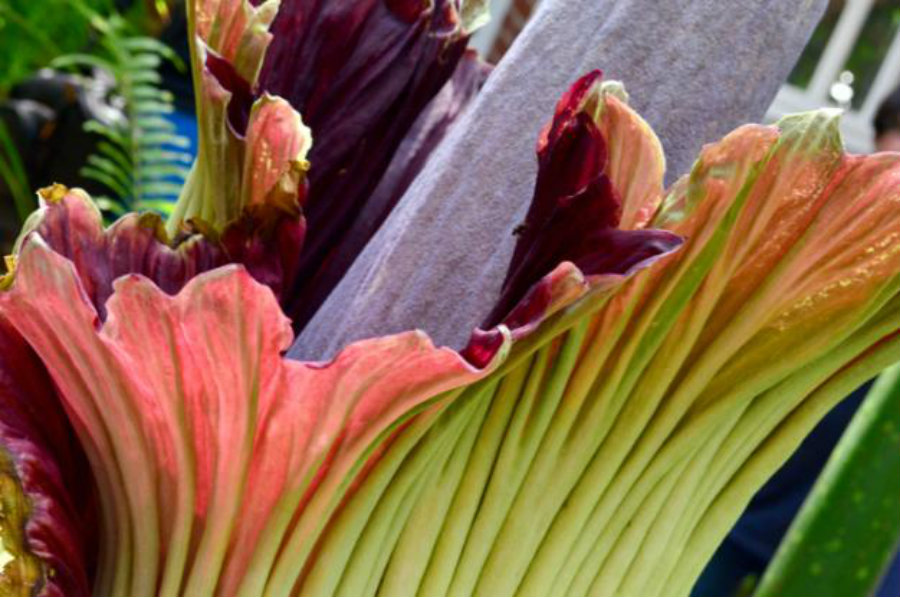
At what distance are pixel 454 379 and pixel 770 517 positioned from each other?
1.56m

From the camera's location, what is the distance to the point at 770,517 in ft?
5.96

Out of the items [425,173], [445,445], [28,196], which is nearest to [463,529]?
[445,445]

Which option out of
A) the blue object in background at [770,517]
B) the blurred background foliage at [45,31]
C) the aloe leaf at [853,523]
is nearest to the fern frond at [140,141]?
the blurred background foliage at [45,31]

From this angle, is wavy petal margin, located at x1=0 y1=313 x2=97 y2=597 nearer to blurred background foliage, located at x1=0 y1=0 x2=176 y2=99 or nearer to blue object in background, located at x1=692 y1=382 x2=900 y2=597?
blue object in background, located at x1=692 y1=382 x2=900 y2=597

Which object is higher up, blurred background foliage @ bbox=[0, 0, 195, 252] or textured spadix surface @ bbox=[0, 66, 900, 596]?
textured spadix surface @ bbox=[0, 66, 900, 596]

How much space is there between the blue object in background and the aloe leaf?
127 centimetres

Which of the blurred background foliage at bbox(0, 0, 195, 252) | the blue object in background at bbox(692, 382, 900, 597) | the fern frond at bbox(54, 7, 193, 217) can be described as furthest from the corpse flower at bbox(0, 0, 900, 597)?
the fern frond at bbox(54, 7, 193, 217)

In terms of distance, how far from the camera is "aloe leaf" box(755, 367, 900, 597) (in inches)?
20.3

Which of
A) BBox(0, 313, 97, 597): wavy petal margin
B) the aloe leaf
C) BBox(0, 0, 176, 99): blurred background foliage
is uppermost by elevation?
the aloe leaf

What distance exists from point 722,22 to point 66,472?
0.26m

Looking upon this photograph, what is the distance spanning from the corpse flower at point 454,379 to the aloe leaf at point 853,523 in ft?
0.29

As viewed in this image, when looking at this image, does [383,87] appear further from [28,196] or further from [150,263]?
[28,196]

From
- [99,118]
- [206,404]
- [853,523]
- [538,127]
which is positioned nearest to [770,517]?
[853,523]

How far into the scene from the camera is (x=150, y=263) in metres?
0.40
